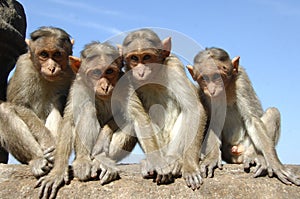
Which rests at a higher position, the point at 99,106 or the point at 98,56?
the point at 98,56

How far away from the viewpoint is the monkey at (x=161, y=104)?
7539 millimetres

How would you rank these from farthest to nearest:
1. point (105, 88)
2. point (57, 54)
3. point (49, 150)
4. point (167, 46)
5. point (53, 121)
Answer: point (53, 121), point (57, 54), point (167, 46), point (49, 150), point (105, 88)

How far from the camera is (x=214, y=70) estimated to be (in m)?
7.88

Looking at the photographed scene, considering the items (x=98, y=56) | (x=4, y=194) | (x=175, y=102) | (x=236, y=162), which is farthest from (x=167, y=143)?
(x=4, y=194)

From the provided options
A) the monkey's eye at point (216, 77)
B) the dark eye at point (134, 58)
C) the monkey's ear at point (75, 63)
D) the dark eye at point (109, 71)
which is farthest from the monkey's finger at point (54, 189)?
the monkey's eye at point (216, 77)

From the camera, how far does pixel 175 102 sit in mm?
8086

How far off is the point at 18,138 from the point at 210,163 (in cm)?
324

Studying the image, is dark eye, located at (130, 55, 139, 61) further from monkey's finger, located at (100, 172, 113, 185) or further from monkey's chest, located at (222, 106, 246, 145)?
monkey's finger, located at (100, 172, 113, 185)

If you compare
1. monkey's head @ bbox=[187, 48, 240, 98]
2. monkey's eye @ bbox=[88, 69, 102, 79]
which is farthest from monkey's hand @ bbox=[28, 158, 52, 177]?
monkey's head @ bbox=[187, 48, 240, 98]

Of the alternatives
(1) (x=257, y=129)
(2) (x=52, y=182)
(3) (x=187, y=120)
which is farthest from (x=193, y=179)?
(2) (x=52, y=182)

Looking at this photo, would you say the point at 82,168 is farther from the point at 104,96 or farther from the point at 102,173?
the point at 104,96

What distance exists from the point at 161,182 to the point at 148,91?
1.85 meters

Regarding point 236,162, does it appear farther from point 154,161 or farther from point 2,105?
point 2,105

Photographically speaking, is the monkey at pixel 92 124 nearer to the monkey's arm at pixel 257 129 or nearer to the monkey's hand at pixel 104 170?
the monkey's hand at pixel 104 170
